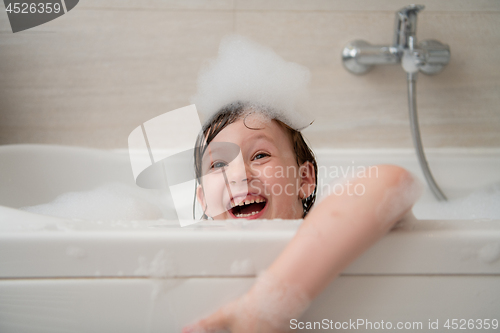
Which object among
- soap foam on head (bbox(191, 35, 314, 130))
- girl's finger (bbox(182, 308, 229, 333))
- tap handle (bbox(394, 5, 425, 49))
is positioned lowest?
girl's finger (bbox(182, 308, 229, 333))

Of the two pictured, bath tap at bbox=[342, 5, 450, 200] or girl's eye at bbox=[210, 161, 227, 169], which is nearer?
girl's eye at bbox=[210, 161, 227, 169]

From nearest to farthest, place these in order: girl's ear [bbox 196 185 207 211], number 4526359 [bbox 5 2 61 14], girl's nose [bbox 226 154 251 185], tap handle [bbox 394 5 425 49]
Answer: girl's nose [bbox 226 154 251 185]
girl's ear [bbox 196 185 207 211]
tap handle [bbox 394 5 425 49]
number 4526359 [bbox 5 2 61 14]

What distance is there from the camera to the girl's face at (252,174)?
Result: 0.64 metres

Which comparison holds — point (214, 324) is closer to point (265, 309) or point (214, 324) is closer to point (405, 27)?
point (265, 309)

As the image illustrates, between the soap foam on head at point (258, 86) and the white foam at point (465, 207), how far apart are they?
49 cm

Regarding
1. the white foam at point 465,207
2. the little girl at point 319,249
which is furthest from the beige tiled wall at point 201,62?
the little girl at point 319,249

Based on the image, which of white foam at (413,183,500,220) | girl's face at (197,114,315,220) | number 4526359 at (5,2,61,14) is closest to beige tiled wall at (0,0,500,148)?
number 4526359 at (5,2,61,14)

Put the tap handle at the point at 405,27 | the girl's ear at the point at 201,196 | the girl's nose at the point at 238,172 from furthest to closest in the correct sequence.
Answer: the tap handle at the point at 405,27 < the girl's ear at the point at 201,196 < the girl's nose at the point at 238,172

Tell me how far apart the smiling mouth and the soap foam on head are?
0.18 metres

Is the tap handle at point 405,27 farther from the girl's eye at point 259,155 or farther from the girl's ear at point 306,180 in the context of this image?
the girl's eye at point 259,155

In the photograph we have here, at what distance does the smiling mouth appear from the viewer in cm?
64

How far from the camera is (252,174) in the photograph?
0.64 metres

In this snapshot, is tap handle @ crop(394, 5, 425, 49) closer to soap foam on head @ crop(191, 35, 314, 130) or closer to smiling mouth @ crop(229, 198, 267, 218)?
soap foam on head @ crop(191, 35, 314, 130)

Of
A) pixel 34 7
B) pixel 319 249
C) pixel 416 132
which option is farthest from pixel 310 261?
pixel 34 7
